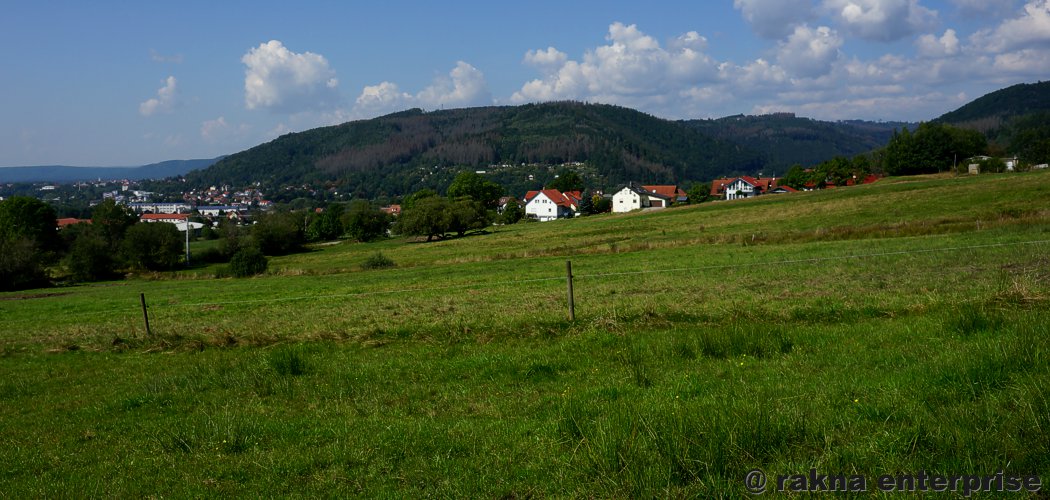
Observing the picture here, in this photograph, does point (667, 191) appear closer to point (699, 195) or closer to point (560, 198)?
point (699, 195)

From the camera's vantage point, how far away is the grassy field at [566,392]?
5652mm

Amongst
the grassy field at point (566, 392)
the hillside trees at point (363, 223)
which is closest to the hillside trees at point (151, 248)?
the hillside trees at point (363, 223)

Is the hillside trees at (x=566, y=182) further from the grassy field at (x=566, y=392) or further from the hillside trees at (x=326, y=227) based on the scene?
the grassy field at (x=566, y=392)

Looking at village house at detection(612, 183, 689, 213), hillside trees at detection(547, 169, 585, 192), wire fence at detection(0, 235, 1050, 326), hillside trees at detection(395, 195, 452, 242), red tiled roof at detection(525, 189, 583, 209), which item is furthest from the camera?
hillside trees at detection(547, 169, 585, 192)

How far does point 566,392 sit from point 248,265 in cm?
5745

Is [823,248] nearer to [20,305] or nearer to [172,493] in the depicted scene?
[172,493]

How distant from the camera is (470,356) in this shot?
12.1m

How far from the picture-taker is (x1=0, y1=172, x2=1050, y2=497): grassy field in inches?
223

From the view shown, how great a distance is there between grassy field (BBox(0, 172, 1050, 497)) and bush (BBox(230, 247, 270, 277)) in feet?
130

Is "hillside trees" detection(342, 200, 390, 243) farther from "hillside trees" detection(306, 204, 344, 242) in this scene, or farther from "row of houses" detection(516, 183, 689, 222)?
"row of houses" detection(516, 183, 689, 222)

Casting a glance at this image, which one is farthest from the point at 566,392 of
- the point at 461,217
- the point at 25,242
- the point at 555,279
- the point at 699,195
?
the point at 699,195

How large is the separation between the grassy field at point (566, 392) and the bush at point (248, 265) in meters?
39.6

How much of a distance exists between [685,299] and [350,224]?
344 ft

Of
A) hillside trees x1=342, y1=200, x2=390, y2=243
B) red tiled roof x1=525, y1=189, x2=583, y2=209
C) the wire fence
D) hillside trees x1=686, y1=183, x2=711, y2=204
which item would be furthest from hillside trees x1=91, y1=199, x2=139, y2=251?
hillside trees x1=686, y1=183, x2=711, y2=204
